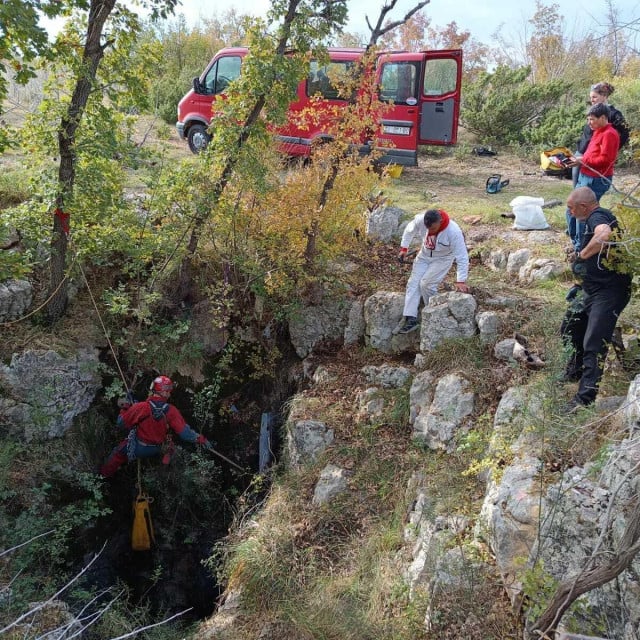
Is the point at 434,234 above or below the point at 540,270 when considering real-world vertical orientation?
above

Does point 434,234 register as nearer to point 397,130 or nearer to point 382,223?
point 382,223

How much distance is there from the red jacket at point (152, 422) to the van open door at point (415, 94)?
660 centimetres

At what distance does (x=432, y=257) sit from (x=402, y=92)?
5667mm

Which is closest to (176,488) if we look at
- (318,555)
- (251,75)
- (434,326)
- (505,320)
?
(318,555)

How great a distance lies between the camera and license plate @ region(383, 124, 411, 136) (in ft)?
33.9

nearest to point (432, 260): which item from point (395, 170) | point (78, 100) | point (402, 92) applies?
point (395, 170)

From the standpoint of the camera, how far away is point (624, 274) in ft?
13.9

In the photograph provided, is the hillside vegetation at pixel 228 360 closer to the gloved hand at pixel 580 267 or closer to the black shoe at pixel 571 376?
the black shoe at pixel 571 376

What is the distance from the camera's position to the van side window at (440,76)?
10.2 m

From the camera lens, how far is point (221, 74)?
10539mm

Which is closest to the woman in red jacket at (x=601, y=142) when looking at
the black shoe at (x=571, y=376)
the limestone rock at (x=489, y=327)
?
the limestone rock at (x=489, y=327)

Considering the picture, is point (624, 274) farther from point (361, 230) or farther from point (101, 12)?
point (101, 12)

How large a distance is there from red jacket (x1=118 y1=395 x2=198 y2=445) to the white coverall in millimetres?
2899

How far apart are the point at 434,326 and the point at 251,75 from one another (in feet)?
10.9
